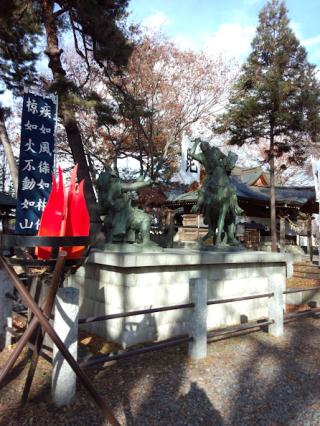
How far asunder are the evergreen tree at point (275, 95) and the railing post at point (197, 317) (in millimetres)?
10902

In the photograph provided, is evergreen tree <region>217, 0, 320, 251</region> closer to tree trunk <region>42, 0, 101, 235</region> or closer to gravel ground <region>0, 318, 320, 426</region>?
tree trunk <region>42, 0, 101, 235</region>

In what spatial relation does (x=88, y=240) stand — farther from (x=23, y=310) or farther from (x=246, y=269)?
(x=246, y=269)

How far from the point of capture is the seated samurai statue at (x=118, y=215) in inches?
226

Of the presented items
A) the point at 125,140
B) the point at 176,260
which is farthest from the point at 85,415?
the point at 125,140

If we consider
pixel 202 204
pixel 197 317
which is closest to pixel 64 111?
pixel 202 204

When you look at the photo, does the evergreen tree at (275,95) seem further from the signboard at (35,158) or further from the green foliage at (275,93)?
the signboard at (35,158)

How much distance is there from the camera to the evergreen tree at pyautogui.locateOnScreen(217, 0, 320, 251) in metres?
13.5

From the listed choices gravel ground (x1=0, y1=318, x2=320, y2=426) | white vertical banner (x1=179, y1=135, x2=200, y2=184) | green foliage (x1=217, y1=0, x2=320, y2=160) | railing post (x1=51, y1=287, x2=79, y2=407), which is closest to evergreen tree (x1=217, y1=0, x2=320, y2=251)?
green foliage (x1=217, y1=0, x2=320, y2=160)

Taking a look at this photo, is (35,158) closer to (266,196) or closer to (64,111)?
(64,111)

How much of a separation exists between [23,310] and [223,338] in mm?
2831

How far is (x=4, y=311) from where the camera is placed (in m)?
4.53

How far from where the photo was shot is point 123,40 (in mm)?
9508

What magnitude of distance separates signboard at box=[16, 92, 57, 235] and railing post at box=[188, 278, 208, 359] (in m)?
4.76

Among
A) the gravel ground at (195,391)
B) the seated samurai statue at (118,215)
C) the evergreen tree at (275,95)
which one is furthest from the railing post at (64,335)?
the evergreen tree at (275,95)
